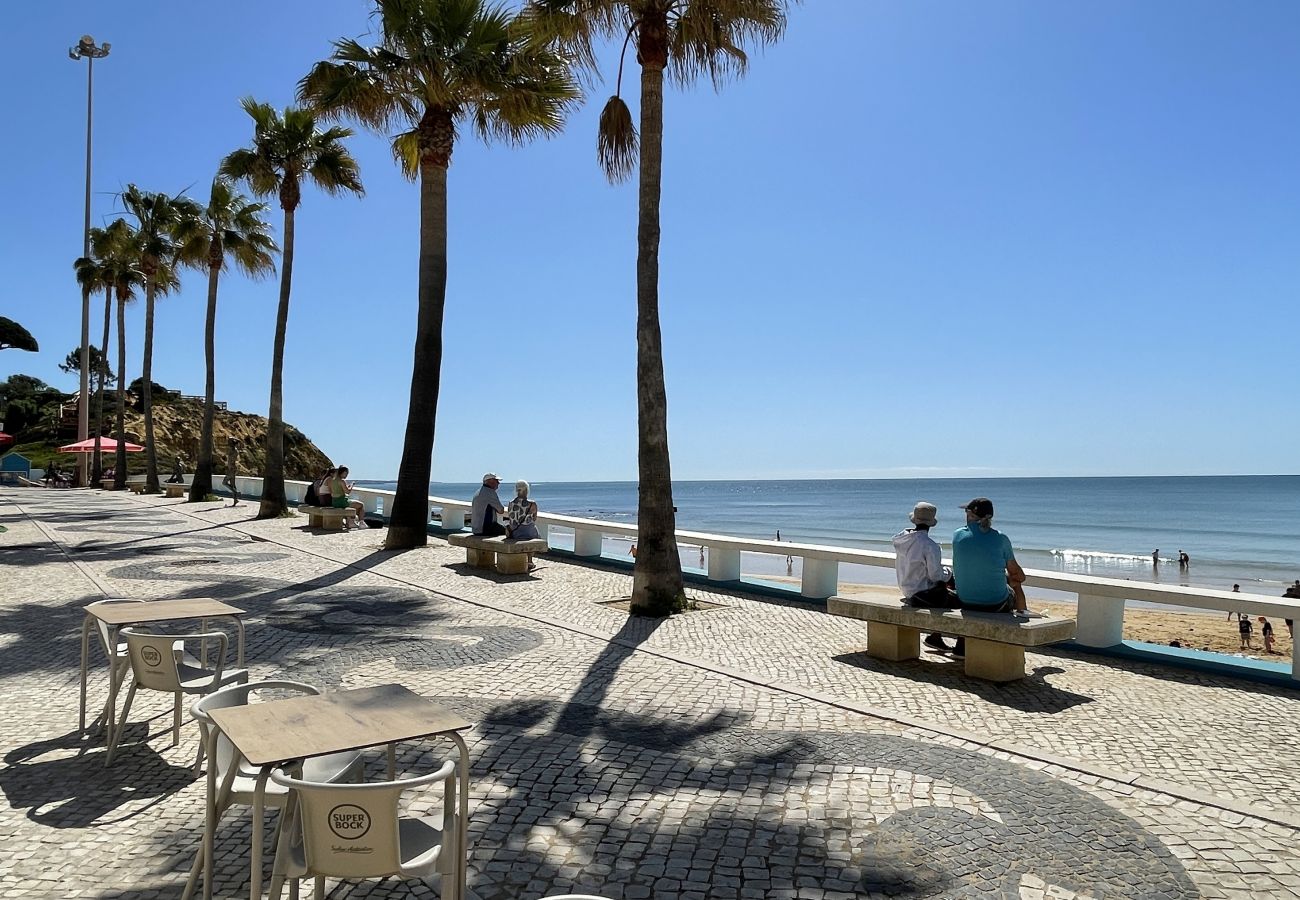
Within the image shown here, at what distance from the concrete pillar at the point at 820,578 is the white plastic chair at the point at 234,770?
7642 mm

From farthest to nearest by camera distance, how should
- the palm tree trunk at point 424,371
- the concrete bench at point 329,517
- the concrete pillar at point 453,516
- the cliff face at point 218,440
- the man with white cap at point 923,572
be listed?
the cliff face at point 218,440
the concrete pillar at point 453,516
the concrete bench at point 329,517
the palm tree trunk at point 424,371
the man with white cap at point 923,572

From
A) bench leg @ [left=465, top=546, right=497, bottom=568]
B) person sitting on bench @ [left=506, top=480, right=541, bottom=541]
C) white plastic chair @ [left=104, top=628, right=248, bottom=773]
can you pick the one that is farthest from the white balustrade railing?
white plastic chair @ [left=104, top=628, right=248, bottom=773]

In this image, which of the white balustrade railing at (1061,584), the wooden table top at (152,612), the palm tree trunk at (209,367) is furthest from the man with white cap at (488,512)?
the palm tree trunk at (209,367)

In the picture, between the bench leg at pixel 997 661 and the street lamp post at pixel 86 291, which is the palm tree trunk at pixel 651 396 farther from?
the street lamp post at pixel 86 291

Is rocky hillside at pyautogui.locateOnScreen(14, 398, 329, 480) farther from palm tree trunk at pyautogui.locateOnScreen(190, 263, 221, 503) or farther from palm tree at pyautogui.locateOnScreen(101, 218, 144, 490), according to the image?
palm tree trunk at pyautogui.locateOnScreen(190, 263, 221, 503)

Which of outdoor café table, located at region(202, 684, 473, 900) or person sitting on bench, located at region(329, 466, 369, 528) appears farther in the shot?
person sitting on bench, located at region(329, 466, 369, 528)

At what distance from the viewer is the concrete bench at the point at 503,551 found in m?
12.7

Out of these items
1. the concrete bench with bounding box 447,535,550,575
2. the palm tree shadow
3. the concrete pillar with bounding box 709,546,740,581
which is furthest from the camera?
the concrete bench with bounding box 447,535,550,575

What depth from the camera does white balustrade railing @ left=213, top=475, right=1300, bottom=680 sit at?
23.7 ft

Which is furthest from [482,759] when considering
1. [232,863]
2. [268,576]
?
[268,576]

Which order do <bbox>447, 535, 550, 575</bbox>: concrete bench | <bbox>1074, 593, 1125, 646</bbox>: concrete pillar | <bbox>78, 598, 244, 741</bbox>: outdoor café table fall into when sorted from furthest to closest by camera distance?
<bbox>447, 535, 550, 575</bbox>: concrete bench → <bbox>1074, 593, 1125, 646</bbox>: concrete pillar → <bbox>78, 598, 244, 741</bbox>: outdoor café table

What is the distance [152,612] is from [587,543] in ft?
31.8

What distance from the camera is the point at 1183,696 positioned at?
258 inches

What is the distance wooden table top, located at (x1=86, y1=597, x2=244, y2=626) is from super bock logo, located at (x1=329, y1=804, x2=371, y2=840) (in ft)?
10.1
